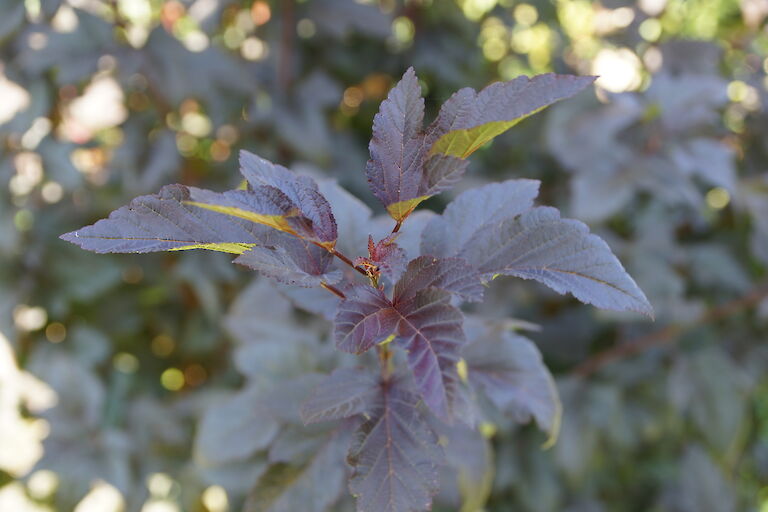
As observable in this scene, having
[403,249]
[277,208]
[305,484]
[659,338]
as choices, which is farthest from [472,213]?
[659,338]

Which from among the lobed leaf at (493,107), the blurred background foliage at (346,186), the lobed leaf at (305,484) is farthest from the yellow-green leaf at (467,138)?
the blurred background foliage at (346,186)

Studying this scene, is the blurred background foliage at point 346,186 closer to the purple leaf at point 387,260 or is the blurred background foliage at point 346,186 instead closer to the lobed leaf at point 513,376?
the lobed leaf at point 513,376

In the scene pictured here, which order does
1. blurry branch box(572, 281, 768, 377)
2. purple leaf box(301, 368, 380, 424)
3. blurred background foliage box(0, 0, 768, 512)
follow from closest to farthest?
purple leaf box(301, 368, 380, 424)
blurred background foliage box(0, 0, 768, 512)
blurry branch box(572, 281, 768, 377)

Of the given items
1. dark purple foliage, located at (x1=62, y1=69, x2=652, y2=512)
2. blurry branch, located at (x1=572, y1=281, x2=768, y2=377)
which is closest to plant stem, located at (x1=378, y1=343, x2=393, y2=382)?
dark purple foliage, located at (x1=62, y1=69, x2=652, y2=512)

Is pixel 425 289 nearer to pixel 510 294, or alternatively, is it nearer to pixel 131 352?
pixel 510 294

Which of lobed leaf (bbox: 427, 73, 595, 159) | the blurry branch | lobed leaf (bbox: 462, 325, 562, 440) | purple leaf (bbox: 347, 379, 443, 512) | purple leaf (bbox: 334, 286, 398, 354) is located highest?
Answer: lobed leaf (bbox: 427, 73, 595, 159)

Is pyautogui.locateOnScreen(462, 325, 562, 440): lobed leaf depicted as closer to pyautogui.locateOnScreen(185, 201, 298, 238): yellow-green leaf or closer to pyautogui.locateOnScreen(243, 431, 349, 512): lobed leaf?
pyautogui.locateOnScreen(243, 431, 349, 512): lobed leaf

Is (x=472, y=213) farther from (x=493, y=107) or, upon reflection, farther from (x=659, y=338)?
(x=659, y=338)
